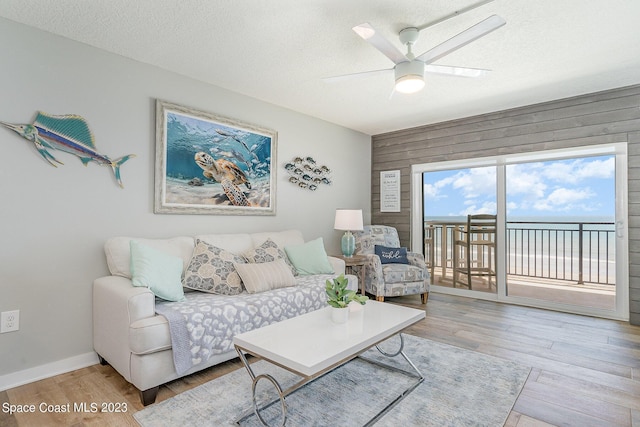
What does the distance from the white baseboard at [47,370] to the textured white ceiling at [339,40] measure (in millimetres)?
2353

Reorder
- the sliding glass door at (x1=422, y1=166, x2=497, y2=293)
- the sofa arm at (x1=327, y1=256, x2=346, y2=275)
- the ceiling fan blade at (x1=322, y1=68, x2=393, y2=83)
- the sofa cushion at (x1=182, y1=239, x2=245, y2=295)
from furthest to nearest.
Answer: the sliding glass door at (x1=422, y1=166, x2=497, y2=293)
the sofa arm at (x1=327, y1=256, x2=346, y2=275)
the sofa cushion at (x1=182, y1=239, x2=245, y2=295)
the ceiling fan blade at (x1=322, y1=68, x2=393, y2=83)

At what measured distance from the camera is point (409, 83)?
2.29 metres

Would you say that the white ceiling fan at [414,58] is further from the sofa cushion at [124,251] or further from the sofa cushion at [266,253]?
the sofa cushion at [124,251]

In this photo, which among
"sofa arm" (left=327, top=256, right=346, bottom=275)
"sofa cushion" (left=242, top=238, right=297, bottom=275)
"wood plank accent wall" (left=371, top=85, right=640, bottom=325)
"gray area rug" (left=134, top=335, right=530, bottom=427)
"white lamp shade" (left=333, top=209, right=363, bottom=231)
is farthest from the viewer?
"white lamp shade" (left=333, top=209, right=363, bottom=231)

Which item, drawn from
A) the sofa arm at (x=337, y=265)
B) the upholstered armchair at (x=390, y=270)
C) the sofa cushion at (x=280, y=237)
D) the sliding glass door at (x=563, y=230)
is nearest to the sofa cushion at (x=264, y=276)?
the sofa cushion at (x=280, y=237)

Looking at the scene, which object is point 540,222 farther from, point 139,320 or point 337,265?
point 139,320

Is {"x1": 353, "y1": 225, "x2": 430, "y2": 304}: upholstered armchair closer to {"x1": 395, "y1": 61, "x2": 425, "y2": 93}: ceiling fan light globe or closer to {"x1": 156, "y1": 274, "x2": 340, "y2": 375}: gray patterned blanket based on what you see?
{"x1": 156, "y1": 274, "x2": 340, "y2": 375}: gray patterned blanket

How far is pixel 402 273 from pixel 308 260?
128 cm

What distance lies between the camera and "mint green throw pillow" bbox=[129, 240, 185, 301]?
218 cm

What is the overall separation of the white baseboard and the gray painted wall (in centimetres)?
3

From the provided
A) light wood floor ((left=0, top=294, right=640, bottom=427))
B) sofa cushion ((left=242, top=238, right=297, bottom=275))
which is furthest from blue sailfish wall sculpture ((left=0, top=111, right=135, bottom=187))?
light wood floor ((left=0, top=294, right=640, bottom=427))

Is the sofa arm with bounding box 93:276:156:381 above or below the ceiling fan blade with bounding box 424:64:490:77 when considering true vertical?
below

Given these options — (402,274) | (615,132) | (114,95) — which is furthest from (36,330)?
(615,132)

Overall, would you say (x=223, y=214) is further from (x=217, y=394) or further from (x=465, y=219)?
(x=465, y=219)
